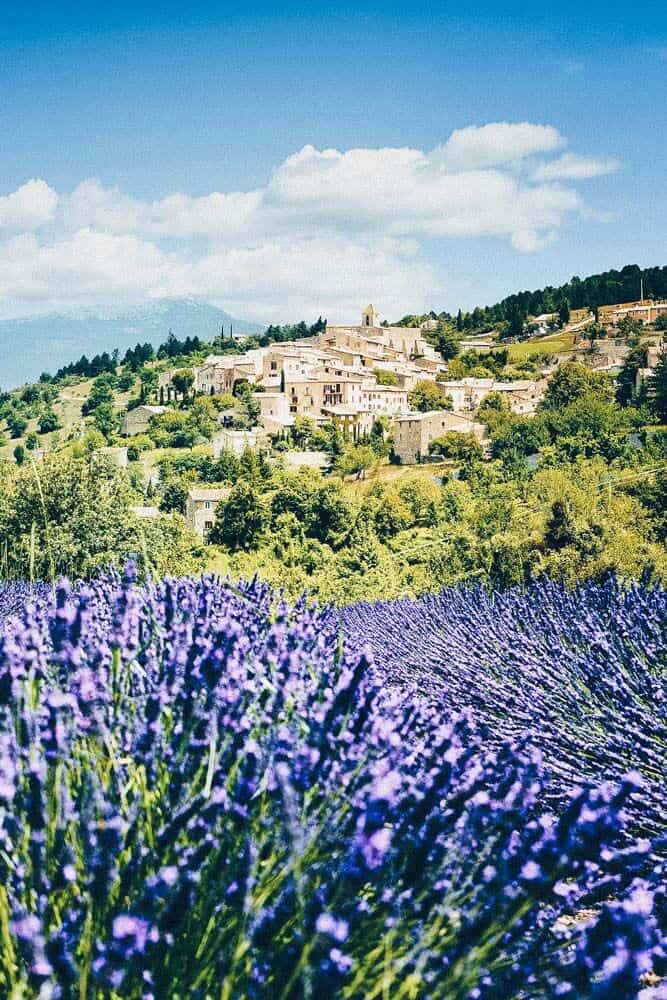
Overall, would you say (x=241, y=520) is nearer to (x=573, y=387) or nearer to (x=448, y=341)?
(x=573, y=387)

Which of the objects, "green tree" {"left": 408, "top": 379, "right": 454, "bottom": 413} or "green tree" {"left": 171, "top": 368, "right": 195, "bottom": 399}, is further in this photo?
"green tree" {"left": 171, "top": 368, "right": 195, "bottom": 399}

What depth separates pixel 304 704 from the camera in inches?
81.4

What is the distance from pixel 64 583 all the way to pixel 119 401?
90001 millimetres

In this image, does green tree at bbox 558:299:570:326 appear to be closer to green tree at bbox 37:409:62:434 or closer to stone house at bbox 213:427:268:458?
stone house at bbox 213:427:268:458

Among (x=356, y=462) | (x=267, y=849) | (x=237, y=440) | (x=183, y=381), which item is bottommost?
(x=356, y=462)

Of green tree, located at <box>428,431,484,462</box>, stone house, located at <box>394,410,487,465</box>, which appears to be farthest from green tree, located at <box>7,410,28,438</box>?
green tree, located at <box>428,431,484,462</box>

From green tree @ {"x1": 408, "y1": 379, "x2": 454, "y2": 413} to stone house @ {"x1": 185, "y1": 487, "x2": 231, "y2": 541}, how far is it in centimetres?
2890

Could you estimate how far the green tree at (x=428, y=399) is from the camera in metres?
68.8

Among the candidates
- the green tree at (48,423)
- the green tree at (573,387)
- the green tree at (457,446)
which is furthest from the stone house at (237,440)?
the green tree at (48,423)

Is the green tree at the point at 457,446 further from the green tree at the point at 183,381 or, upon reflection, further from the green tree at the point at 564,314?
the green tree at the point at 564,314

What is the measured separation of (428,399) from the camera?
69000 millimetres

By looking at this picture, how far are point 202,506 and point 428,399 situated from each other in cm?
3121

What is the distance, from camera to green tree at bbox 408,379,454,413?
68750 mm

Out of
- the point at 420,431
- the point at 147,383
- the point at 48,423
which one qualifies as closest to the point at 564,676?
the point at 420,431
